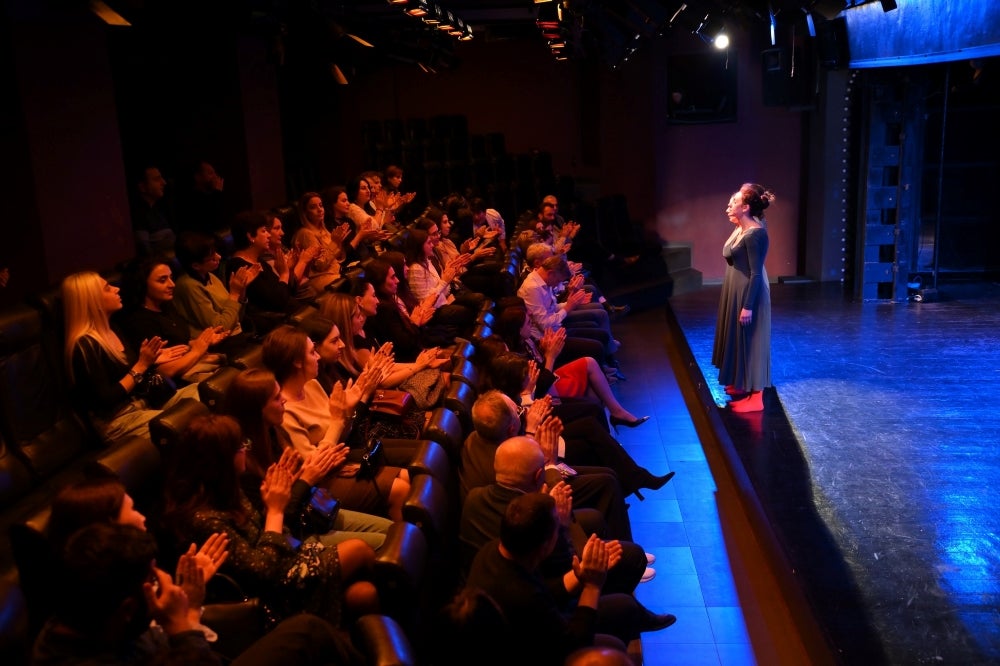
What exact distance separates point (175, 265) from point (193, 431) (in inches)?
90.8

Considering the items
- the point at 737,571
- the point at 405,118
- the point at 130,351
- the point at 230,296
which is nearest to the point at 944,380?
the point at 737,571

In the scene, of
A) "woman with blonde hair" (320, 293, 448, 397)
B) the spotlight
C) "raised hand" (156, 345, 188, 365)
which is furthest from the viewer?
the spotlight

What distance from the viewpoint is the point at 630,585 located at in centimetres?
346

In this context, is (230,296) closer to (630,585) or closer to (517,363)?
(517,363)

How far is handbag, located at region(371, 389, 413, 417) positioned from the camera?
404 cm

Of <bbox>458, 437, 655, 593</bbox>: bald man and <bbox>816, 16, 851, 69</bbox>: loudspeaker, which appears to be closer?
<bbox>458, 437, 655, 593</bbox>: bald man

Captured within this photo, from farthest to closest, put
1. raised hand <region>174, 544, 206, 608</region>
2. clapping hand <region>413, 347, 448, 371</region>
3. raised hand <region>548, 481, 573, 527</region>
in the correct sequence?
1. clapping hand <region>413, 347, 448, 371</region>
2. raised hand <region>548, 481, 573, 527</region>
3. raised hand <region>174, 544, 206, 608</region>

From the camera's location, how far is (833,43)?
8.32 metres

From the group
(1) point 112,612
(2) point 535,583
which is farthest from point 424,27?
(1) point 112,612

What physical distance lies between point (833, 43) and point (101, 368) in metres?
6.92

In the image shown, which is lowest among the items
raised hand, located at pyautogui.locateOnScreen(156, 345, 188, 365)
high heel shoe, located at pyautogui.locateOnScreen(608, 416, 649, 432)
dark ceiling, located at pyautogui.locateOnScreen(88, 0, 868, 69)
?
high heel shoe, located at pyautogui.locateOnScreen(608, 416, 649, 432)

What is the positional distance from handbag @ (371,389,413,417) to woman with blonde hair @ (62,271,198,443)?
2.41 ft

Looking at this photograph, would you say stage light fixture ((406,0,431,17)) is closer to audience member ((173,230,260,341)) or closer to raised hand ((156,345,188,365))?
audience member ((173,230,260,341))

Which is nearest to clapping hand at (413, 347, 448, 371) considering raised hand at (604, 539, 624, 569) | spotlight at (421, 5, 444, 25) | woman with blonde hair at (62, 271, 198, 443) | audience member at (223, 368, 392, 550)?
woman with blonde hair at (62, 271, 198, 443)
